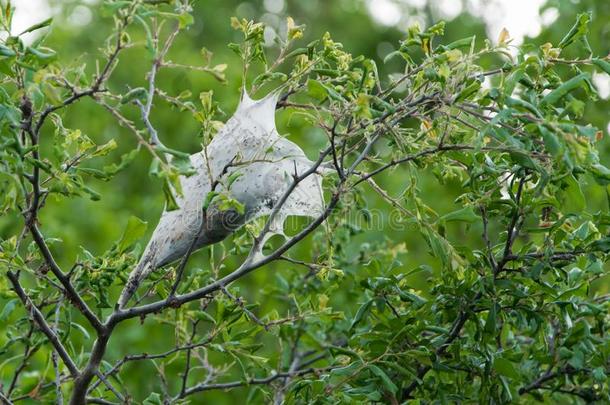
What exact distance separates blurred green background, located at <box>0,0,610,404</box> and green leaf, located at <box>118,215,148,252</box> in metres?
0.60

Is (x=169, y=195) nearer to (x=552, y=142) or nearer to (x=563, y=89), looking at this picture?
(x=552, y=142)

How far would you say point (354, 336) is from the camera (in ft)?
9.58

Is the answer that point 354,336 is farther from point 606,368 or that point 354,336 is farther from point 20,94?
point 20,94

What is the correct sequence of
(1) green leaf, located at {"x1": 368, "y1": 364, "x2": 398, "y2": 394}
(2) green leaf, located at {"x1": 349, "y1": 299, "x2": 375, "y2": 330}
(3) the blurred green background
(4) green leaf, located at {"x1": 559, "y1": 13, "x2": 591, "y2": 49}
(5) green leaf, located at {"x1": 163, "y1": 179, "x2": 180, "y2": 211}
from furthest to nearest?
(3) the blurred green background, (2) green leaf, located at {"x1": 349, "y1": 299, "x2": 375, "y2": 330}, (1) green leaf, located at {"x1": 368, "y1": 364, "x2": 398, "y2": 394}, (4) green leaf, located at {"x1": 559, "y1": 13, "x2": 591, "y2": 49}, (5) green leaf, located at {"x1": 163, "y1": 179, "x2": 180, "y2": 211}

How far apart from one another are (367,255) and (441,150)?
1687 millimetres

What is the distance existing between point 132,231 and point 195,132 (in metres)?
6.85

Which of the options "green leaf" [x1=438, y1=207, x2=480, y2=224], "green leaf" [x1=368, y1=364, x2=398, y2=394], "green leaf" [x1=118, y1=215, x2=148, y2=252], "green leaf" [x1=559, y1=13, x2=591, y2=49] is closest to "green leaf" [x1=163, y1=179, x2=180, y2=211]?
"green leaf" [x1=118, y1=215, x2=148, y2=252]

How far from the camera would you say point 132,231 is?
2.73 metres

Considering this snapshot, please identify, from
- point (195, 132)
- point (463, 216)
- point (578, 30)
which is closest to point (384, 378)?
point (463, 216)

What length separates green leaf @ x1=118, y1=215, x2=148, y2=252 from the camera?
2717mm

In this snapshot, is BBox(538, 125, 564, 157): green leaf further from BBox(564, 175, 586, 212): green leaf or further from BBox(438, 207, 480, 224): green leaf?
BBox(438, 207, 480, 224): green leaf

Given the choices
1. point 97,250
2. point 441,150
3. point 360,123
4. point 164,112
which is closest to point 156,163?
point 360,123

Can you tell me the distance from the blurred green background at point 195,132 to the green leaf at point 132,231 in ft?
1.97

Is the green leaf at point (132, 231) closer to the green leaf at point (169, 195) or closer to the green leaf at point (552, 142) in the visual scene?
the green leaf at point (169, 195)
